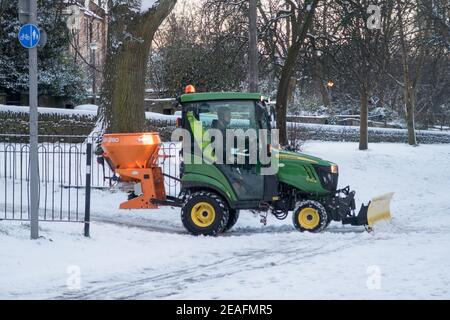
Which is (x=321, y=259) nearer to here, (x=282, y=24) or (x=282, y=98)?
(x=282, y=98)

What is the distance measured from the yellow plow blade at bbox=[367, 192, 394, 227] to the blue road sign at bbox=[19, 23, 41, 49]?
598cm

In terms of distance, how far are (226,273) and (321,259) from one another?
1496mm

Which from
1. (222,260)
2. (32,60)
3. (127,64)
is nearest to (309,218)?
(222,260)

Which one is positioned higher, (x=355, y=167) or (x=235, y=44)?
(x=235, y=44)

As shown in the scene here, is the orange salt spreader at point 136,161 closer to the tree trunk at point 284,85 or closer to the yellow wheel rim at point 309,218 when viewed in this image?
the yellow wheel rim at point 309,218

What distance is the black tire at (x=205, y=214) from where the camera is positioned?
34.4ft

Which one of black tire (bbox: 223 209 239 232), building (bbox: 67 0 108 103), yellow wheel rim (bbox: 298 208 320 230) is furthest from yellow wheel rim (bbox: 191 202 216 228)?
building (bbox: 67 0 108 103)

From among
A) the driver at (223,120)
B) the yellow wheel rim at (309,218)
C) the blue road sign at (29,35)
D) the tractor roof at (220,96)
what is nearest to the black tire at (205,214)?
the driver at (223,120)

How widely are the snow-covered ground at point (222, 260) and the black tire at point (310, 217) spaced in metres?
0.20

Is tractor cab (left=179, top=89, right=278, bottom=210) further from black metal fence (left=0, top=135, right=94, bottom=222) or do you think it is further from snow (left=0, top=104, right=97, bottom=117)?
snow (left=0, top=104, right=97, bottom=117)

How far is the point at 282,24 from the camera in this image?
79.0ft

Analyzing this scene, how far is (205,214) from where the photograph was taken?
10.6 metres

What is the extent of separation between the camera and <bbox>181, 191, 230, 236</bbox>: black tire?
34.4 ft
